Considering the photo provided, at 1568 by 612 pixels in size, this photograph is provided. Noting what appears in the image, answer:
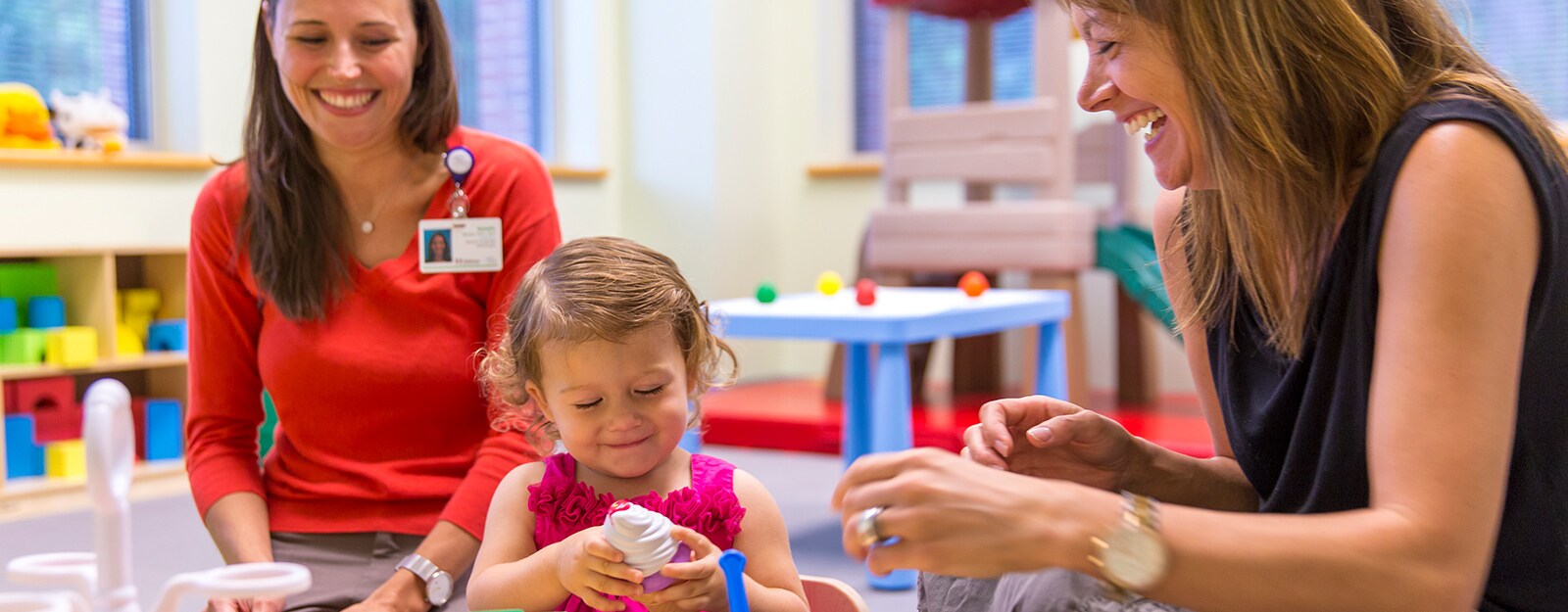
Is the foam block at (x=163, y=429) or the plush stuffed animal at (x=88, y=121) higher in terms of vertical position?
the plush stuffed animal at (x=88, y=121)

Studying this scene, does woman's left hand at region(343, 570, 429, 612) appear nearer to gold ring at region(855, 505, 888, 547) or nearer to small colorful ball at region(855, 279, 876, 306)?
gold ring at region(855, 505, 888, 547)

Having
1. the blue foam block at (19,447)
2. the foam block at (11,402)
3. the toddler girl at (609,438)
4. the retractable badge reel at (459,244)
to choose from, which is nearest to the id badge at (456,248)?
the retractable badge reel at (459,244)

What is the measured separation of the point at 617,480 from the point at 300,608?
41cm

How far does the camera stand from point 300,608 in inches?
59.8

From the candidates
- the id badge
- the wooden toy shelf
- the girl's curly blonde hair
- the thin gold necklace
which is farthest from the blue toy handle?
the wooden toy shelf

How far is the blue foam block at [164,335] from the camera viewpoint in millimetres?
3887

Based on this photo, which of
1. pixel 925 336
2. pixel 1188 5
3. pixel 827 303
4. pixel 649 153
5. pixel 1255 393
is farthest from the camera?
pixel 649 153

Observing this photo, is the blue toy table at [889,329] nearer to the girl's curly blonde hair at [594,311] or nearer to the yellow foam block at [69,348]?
the girl's curly blonde hair at [594,311]

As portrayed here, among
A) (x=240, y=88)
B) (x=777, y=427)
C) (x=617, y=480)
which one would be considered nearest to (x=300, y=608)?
(x=617, y=480)

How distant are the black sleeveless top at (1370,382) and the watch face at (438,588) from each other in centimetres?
86

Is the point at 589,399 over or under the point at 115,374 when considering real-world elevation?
over

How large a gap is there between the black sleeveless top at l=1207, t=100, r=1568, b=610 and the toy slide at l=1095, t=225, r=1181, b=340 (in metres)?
2.93

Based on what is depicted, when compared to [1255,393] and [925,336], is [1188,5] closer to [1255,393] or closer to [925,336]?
[1255,393]

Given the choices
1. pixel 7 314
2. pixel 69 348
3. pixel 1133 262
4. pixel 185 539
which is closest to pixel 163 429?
pixel 69 348
